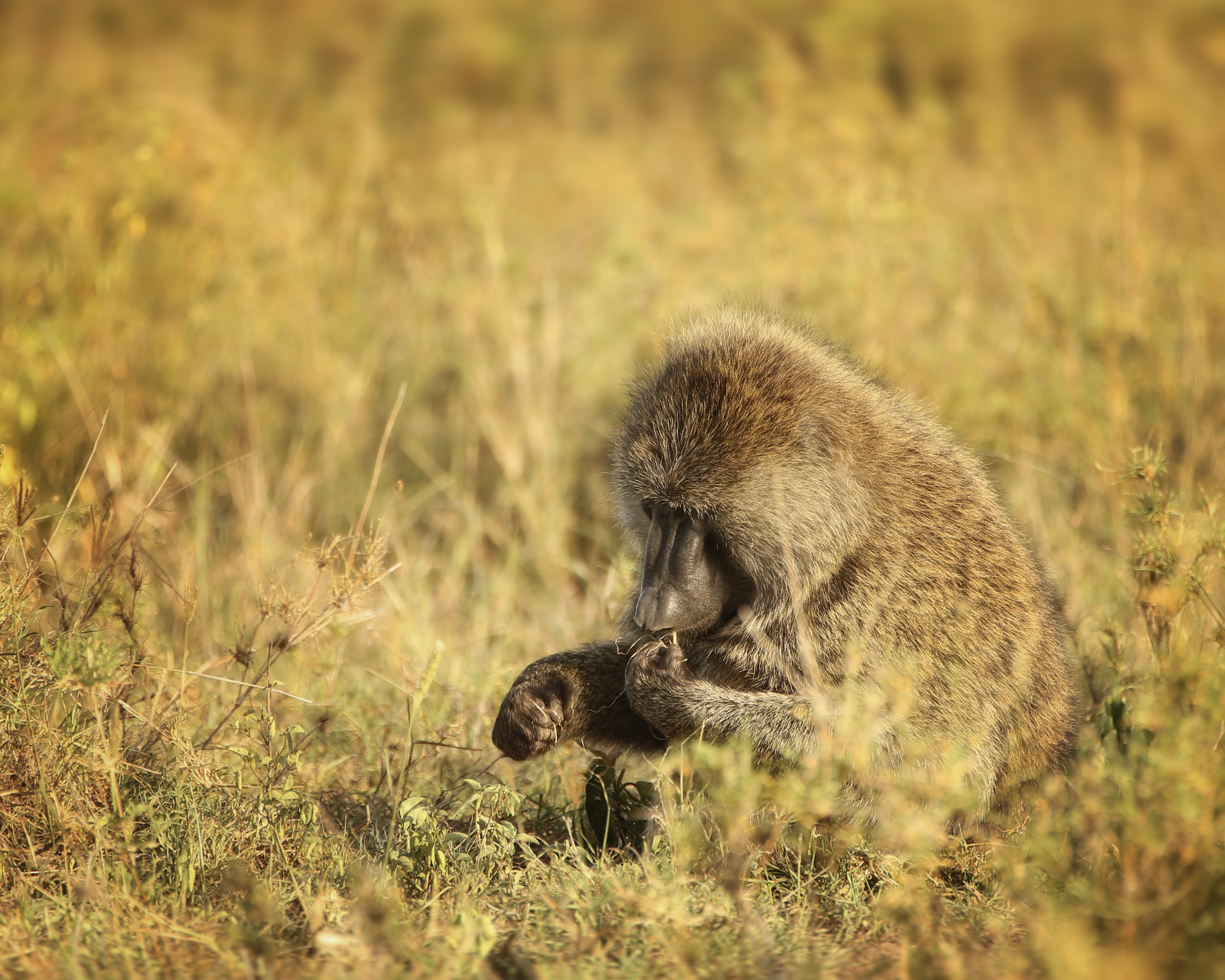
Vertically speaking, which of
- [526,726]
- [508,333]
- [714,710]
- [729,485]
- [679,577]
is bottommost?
[526,726]

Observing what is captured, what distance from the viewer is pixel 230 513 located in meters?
5.31

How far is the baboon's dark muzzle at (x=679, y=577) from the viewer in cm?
300

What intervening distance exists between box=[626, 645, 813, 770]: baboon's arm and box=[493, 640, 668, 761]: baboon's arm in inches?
8.6

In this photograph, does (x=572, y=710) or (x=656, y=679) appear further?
(x=572, y=710)

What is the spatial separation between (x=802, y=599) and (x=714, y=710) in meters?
0.36

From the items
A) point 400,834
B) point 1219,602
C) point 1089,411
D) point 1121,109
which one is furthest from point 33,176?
point 1121,109

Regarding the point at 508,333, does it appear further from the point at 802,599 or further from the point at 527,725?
the point at 802,599

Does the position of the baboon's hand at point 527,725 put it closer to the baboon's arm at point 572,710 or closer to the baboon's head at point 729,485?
the baboon's arm at point 572,710

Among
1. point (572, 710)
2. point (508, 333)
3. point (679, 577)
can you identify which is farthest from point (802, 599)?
point (508, 333)

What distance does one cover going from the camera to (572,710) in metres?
3.23

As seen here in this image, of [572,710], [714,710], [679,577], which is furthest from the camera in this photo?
[572,710]

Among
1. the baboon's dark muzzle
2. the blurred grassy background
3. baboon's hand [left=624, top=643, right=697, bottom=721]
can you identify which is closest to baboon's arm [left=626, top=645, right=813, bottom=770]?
baboon's hand [left=624, top=643, right=697, bottom=721]

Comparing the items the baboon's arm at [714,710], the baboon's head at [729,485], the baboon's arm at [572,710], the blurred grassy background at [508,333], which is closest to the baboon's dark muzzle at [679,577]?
A: the baboon's head at [729,485]

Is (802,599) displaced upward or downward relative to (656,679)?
upward
